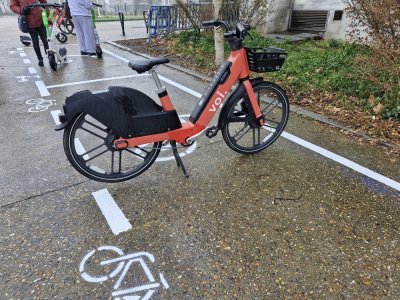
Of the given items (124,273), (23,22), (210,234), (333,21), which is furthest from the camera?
(333,21)

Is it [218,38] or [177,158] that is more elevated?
[218,38]

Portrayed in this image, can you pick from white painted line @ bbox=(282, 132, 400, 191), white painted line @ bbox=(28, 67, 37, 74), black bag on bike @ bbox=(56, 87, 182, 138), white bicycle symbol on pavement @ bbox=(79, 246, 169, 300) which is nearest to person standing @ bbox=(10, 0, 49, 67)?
white painted line @ bbox=(28, 67, 37, 74)

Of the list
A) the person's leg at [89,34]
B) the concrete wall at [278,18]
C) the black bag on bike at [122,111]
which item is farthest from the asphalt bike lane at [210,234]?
the concrete wall at [278,18]

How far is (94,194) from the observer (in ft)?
9.13

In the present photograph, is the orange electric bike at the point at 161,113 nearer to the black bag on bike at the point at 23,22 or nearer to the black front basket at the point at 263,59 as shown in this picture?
the black front basket at the point at 263,59

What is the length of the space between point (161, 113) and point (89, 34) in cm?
602

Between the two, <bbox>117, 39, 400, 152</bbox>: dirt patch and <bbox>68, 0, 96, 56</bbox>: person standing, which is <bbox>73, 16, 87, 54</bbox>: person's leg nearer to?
<bbox>68, 0, 96, 56</bbox>: person standing

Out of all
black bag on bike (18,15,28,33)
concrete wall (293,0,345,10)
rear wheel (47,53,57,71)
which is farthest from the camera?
concrete wall (293,0,345,10)

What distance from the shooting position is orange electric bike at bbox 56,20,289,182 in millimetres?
2494

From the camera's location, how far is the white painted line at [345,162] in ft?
9.54

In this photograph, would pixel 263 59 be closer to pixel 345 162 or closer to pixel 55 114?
pixel 345 162

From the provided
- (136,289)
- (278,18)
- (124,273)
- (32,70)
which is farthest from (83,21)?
(136,289)

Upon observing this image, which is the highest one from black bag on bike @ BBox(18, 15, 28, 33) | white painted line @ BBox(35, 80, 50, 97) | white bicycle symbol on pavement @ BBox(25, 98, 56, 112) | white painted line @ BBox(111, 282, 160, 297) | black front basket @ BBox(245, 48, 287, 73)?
black bag on bike @ BBox(18, 15, 28, 33)

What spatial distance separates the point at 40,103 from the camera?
4.95 m
